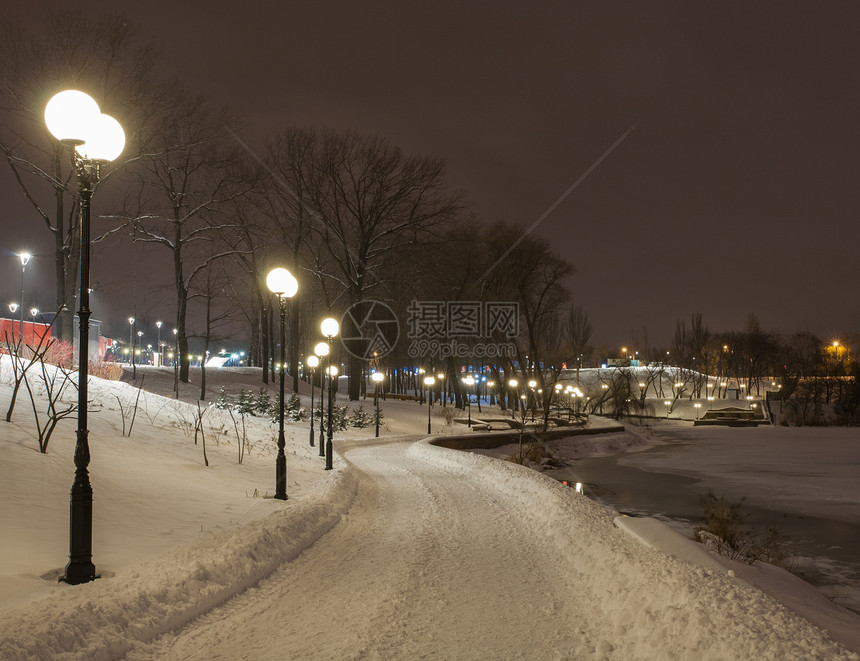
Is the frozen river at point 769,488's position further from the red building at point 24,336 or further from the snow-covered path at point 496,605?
the red building at point 24,336

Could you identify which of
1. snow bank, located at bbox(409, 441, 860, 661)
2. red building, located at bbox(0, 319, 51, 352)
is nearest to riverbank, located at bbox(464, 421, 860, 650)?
snow bank, located at bbox(409, 441, 860, 661)

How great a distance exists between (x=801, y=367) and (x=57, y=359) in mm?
82521

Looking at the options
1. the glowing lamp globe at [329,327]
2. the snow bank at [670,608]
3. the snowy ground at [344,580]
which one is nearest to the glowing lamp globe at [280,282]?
the snowy ground at [344,580]

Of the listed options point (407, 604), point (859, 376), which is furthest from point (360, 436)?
point (859, 376)

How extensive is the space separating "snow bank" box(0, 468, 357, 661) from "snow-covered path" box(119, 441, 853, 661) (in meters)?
0.16

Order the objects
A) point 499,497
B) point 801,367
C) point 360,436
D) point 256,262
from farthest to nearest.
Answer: point 801,367
point 256,262
point 360,436
point 499,497

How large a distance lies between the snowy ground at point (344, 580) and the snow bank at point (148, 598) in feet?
0.06

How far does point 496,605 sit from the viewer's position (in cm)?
593

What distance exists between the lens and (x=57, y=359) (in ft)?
60.7

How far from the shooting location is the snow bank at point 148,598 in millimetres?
Answer: 4148

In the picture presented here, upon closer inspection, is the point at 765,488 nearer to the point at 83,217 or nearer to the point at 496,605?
the point at 496,605

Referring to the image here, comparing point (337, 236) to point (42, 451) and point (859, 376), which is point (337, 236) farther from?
point (859, 376)

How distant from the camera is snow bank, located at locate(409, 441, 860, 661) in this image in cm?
390

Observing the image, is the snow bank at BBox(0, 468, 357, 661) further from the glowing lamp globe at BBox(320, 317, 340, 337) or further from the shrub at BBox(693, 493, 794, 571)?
the glowing lamp globe at BBox(320, 317, 340, 337)
